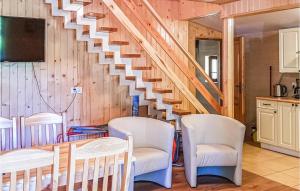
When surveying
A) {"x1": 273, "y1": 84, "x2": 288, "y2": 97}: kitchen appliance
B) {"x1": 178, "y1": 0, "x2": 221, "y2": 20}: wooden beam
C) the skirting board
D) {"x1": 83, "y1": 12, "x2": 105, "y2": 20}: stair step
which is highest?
{"x1": 178, "y1": 0, "x2": 221, "y2": 20}: wooden beam

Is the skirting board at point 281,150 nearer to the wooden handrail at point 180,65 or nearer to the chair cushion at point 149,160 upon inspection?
the wooden handrail at point 180,65

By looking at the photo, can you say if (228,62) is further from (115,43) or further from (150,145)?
(150,145)

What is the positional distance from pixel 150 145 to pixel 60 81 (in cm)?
176

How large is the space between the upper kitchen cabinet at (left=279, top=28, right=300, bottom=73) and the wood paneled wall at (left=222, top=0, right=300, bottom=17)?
117 centimetres

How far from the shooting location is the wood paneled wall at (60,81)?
430 centimetres

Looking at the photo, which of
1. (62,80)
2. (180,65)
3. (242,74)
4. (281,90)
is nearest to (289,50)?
(281,90)

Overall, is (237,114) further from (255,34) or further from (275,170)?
(275,170)

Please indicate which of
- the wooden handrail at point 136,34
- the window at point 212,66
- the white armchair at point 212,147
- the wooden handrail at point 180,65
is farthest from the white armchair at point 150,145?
the window at point 212,66

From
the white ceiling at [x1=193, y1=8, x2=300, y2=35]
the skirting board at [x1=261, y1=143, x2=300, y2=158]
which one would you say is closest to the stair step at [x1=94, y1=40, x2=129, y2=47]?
the white ceiling at [x1=193, y1=8, x2=300, y2=35]

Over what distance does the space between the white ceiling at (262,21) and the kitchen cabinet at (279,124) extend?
4.14ft

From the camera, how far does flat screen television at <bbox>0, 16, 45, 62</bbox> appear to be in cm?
409

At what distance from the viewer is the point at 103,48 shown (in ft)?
13.7

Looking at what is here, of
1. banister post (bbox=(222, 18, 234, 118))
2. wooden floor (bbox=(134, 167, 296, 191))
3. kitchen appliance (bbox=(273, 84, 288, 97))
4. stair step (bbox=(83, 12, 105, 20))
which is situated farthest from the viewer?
kitchen appliance (bbox=(273, 84, 288, 97))

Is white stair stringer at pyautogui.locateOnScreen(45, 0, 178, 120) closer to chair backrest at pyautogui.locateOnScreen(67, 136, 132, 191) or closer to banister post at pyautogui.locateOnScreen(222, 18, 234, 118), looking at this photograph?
banister post at pyautogui.locateOnScreen(222, 18, 234, 118)
